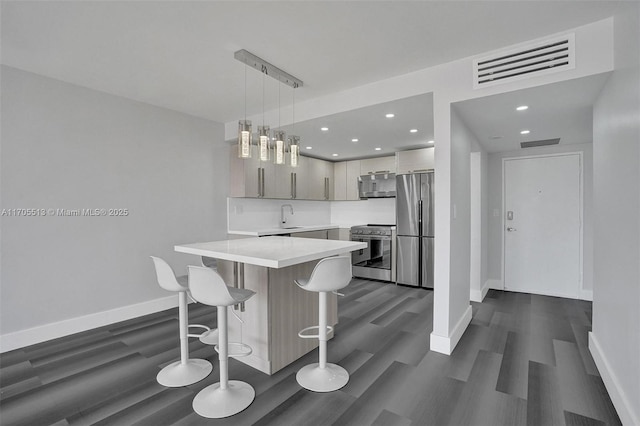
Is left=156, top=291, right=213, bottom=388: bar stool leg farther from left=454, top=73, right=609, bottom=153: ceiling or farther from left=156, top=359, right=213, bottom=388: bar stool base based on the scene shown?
left=454, top=73, right=609, bottom=153: ceiling

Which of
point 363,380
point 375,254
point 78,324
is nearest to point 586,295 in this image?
point 375,254

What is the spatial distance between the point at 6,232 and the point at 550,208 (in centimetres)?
631

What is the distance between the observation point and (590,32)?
2043mm

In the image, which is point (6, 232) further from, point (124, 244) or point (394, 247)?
point (394, 247)

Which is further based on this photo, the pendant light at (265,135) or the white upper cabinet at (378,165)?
the white upper cabinet at (378,165)

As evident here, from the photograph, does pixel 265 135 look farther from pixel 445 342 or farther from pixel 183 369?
pixel 445 342

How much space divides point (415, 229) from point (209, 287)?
3.70 meters

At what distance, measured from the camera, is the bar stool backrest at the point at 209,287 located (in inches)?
72.5

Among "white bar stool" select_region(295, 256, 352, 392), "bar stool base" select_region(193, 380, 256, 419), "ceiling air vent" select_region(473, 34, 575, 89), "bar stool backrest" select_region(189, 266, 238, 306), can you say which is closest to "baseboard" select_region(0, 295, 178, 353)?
"bar stool base" select_region(193, 380, 256, 419)

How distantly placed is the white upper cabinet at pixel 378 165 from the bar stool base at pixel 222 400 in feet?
14.1

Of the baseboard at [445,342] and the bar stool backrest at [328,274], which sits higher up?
the bar stool backrest at [328,274]

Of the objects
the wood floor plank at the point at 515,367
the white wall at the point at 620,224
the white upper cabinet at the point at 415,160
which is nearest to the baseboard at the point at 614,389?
the white wall at the point at 620,224

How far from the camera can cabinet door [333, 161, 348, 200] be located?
6.09m

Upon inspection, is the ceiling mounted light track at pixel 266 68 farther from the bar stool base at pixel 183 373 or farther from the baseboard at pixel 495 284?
the baseboard at pixel 495 284
